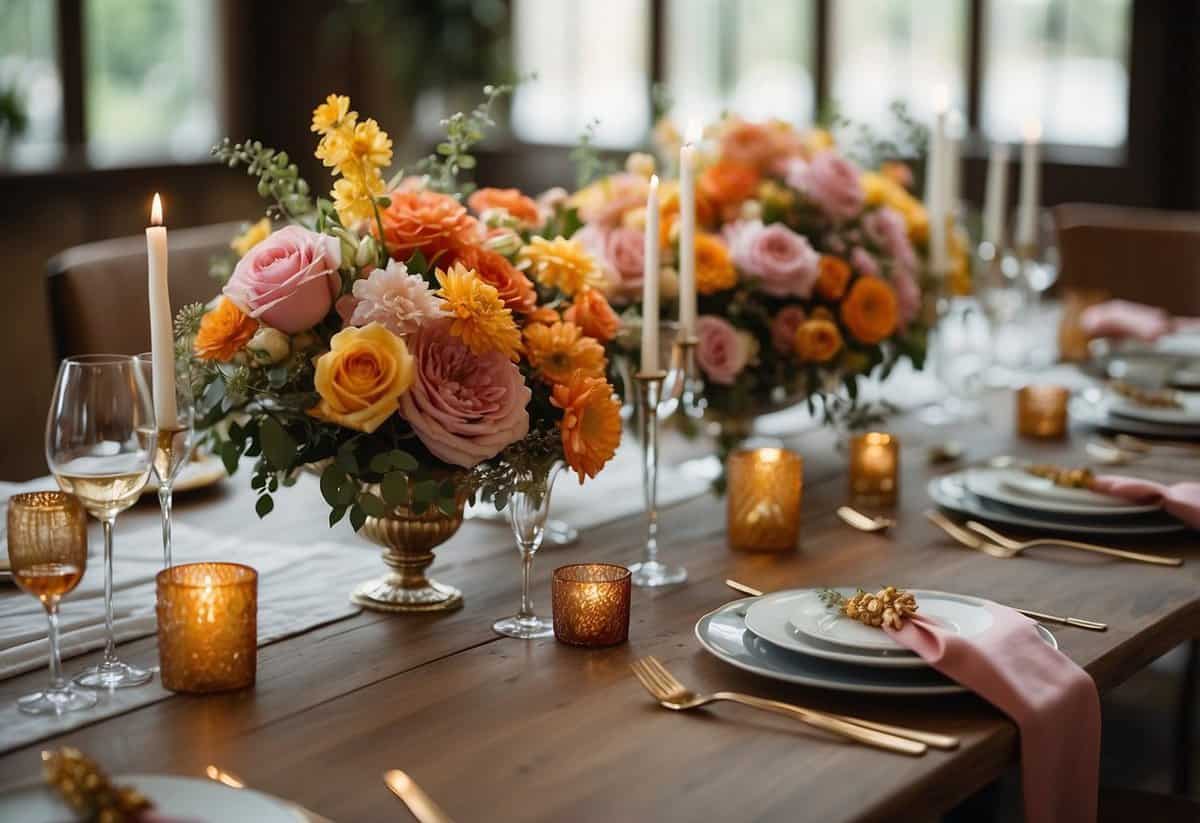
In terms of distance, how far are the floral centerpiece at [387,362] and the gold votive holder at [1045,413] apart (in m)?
1.00

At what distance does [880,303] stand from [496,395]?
2.46 ft

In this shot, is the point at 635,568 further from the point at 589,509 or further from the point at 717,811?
the point at 717,811

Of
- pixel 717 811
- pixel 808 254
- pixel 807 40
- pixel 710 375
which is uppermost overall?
pixel 807 40

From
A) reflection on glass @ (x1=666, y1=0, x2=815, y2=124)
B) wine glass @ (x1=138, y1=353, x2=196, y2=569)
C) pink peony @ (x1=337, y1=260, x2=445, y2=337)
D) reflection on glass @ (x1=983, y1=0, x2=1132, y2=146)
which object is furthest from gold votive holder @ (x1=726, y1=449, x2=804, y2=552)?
reflection on glass @ (x1=666, y1=0, x2=815, y2=124)

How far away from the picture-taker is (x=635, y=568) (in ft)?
4.93

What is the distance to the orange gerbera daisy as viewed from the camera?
129 centimetres

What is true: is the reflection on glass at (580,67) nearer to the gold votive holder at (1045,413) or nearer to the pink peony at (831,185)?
the gold votive holder at (1045,413)

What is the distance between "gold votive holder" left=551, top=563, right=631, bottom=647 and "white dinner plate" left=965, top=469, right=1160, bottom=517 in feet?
1.93

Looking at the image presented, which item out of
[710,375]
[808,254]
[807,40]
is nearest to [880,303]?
[808,254]

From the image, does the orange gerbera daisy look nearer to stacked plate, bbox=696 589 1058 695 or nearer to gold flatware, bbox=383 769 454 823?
stacked plate, bbox=696 589 1058 695

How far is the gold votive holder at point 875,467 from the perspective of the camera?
5.81ft

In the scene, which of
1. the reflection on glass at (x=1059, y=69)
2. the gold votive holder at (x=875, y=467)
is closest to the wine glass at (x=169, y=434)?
the gold votive holder at (x=875, y=467)

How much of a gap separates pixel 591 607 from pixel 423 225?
14.4 inches

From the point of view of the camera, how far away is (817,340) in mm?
1838
